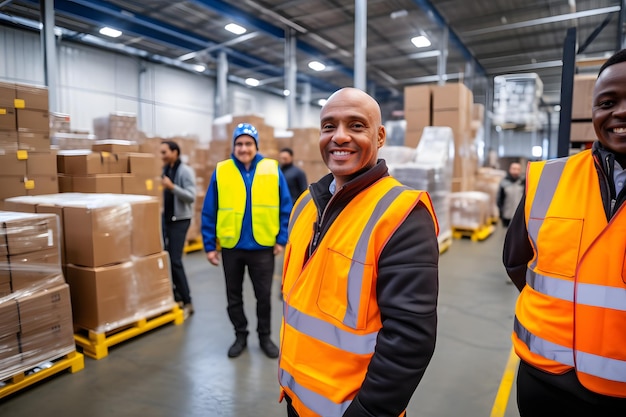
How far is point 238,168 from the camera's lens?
3186 millimetres

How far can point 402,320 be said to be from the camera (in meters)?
1.02

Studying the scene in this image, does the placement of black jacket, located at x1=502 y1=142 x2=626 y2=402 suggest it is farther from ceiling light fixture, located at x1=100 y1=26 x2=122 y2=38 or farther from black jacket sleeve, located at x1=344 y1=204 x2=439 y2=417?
ceiling light fixture, located at x1=100 y1=26 x2=122 y2=38

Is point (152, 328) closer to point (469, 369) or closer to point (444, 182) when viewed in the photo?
point (469, 369)

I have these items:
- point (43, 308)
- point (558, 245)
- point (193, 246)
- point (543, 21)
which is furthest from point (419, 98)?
point (558, 245)

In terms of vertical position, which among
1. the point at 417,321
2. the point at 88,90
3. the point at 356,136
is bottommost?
the point at 417,321

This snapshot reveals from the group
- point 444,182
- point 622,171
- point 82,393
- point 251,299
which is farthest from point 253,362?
point 444,182

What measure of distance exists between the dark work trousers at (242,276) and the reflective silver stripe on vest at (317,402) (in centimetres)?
193

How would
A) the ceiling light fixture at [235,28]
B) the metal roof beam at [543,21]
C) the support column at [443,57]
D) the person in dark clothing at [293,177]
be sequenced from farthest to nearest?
the ceiling light fixture at [235,28]
the support column at [443,57]
the metal roof beam at [543,21]
the person in dark clothing at [293,177]

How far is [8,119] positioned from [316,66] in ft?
→ 37.4

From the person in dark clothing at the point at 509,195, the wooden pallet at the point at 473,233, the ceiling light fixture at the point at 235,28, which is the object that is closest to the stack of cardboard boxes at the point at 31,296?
the person in dark clothing at the point at 509,195

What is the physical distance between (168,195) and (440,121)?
635 centimetres

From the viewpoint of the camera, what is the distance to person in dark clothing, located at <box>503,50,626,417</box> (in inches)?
42.5

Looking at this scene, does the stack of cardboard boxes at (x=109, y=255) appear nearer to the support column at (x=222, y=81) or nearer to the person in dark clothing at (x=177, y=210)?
the person in dark clothing at (x=177, y=210)

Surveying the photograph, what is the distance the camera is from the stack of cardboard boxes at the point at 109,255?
3.30 metres
